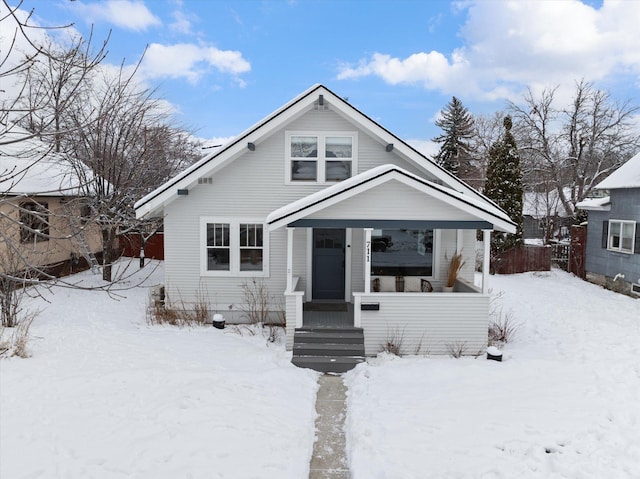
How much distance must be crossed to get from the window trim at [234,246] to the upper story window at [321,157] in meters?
1.66

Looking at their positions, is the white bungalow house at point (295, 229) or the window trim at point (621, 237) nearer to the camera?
the white bungalow house at point (295, 229)

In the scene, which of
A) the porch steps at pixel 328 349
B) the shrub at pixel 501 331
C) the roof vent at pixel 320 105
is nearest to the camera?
the porch steps at pixel 328 349

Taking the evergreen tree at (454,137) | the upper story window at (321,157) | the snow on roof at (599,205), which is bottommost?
the snow on roof at (599,205)

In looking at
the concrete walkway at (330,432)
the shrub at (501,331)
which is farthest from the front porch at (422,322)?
the concrete walkway at (330,432)

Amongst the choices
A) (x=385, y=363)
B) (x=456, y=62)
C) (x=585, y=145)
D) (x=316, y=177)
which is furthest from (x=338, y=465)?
(x=585, y=145)

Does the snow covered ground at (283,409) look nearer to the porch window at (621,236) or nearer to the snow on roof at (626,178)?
the porch window at (621,236)

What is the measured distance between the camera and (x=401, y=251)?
11.7m

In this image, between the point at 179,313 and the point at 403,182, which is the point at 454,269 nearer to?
the point at 403,182

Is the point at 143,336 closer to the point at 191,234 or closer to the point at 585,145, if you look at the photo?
the point at 191,234

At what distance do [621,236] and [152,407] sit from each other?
1698 cm

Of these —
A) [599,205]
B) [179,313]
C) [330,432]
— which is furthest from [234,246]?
[599,205]

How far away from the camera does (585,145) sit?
26.5 meters

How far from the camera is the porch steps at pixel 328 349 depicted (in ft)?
28.8

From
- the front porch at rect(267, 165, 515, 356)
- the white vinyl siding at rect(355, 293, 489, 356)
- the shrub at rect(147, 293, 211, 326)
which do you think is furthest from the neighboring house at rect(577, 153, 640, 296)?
the shrub at rect(147, 293, 211, 326)
